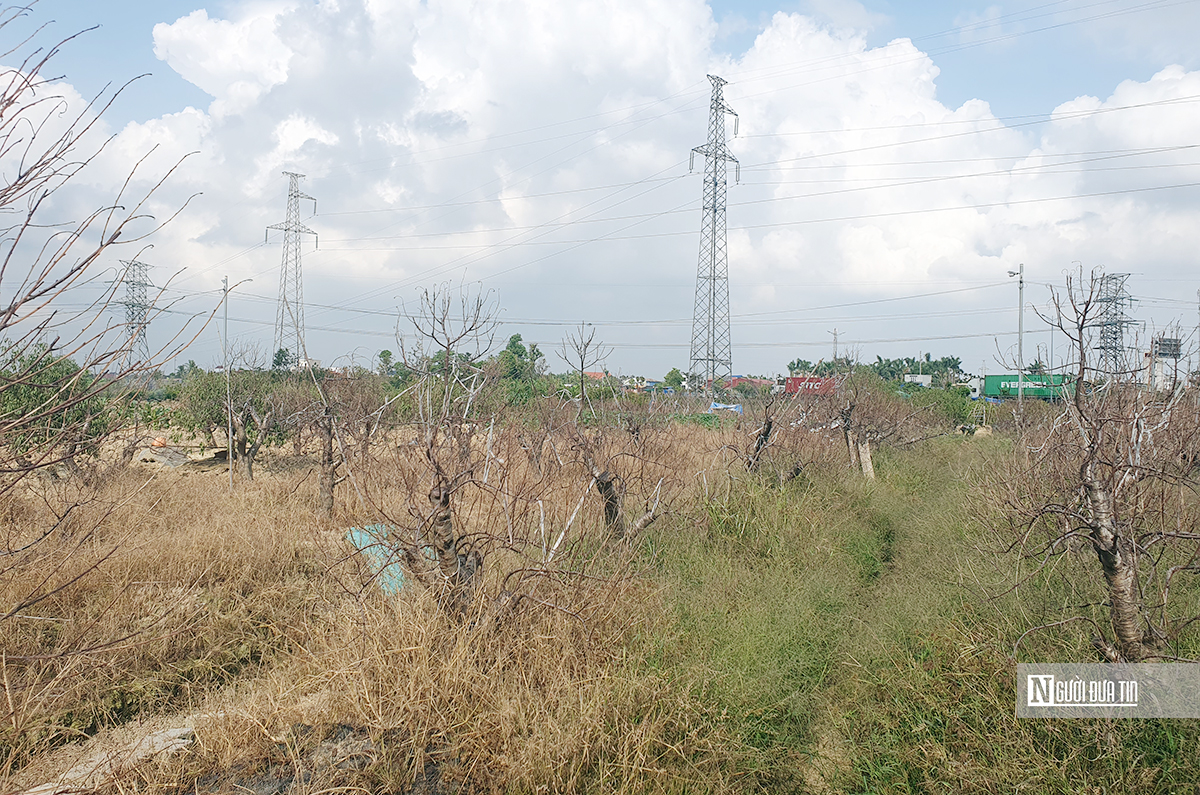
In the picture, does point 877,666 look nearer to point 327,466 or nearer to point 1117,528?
point 1117,528

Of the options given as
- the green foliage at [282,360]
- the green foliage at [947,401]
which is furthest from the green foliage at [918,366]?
the green foliage at [282,360]

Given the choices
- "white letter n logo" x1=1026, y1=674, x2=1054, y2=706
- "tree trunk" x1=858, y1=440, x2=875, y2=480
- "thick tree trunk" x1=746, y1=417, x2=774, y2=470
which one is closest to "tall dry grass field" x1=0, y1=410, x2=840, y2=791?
"white letter n logo" x1=1026, y1=674, x2=1054, y2=706

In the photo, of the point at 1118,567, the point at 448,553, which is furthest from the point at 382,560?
the point at 1118,567

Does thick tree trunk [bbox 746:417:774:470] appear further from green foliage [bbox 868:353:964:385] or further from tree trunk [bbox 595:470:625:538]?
green foliage [bbox 868:353:964:385]

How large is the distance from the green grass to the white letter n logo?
0.13m

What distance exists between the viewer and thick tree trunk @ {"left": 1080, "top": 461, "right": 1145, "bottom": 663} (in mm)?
4480

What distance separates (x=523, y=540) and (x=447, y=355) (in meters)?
1.58

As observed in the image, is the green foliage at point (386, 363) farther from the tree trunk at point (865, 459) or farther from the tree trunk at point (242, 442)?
the tree trunk at point (865, 459)

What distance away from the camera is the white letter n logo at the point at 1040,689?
4855 mm

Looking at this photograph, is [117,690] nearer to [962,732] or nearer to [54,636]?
[54,636]

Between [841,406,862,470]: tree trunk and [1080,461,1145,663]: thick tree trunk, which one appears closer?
[1080,461,1145,663]: thick tree trunk

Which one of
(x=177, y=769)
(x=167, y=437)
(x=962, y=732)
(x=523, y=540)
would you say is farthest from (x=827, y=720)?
(x=167, y=437)

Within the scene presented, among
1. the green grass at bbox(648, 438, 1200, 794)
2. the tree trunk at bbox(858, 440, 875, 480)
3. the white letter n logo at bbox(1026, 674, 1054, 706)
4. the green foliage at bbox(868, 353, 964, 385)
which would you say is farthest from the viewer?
the green foliage at bbox(868, 353, 964, 385)

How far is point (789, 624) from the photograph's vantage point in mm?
6664
